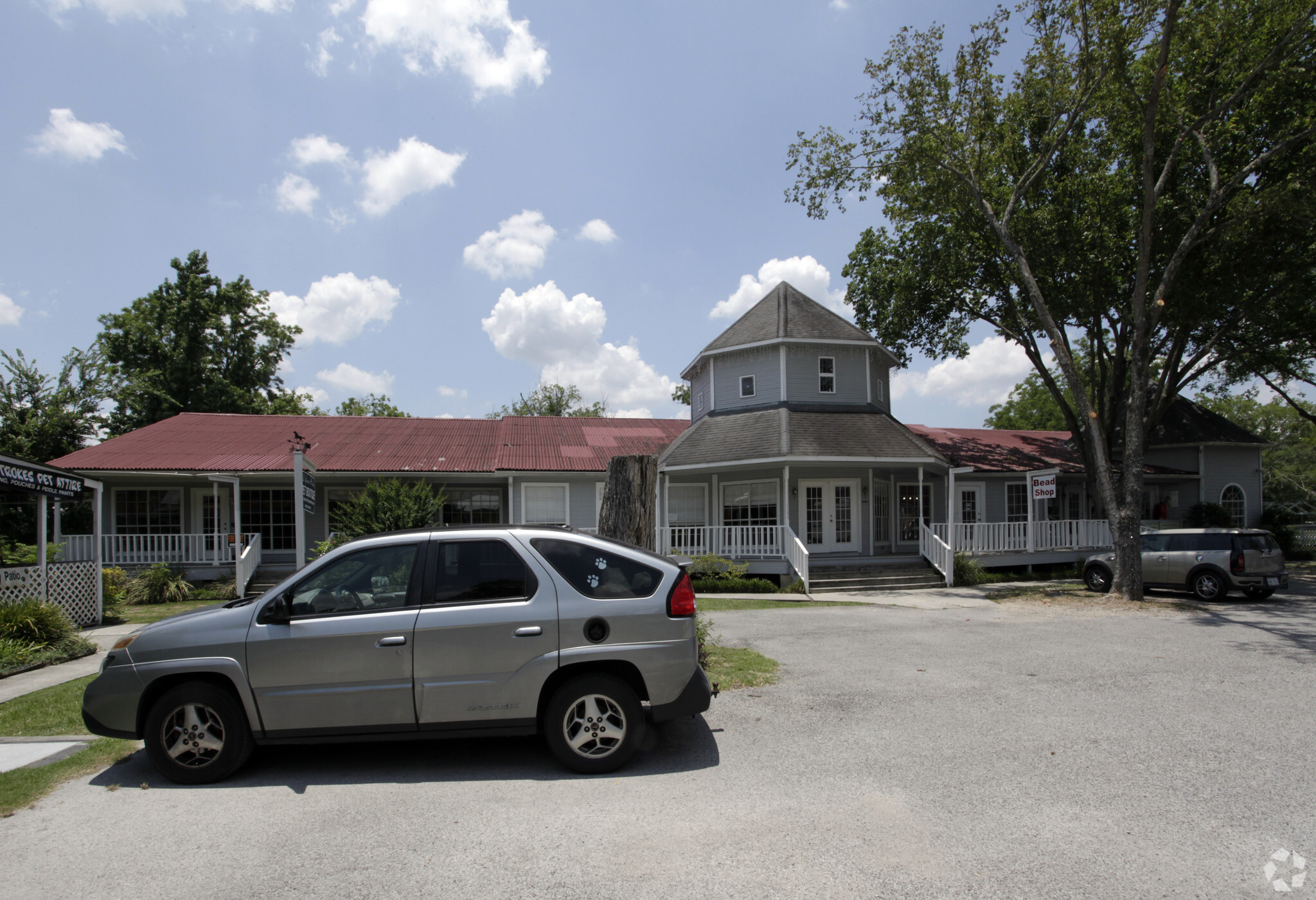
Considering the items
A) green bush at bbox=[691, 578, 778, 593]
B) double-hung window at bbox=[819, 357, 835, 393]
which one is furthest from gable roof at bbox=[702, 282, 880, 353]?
green bush at bbox=[691, 578, 778, 593]

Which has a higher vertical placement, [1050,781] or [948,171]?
[948,171]

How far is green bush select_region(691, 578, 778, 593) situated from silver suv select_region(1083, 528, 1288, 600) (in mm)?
7924

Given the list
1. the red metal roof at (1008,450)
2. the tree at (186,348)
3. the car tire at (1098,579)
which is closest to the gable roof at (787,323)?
the red metal roof at (1008,450)

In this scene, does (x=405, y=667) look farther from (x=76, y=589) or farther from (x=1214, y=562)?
(x=1214, y=562)

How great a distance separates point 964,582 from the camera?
18578mm

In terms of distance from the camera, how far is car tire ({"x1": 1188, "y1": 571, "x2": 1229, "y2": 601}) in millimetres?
14727

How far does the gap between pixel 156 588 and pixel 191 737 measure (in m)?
15.1

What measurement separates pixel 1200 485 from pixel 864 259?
14.7 meters

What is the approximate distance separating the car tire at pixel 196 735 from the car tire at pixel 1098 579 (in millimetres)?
17649

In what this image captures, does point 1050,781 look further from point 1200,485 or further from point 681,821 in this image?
point 1200,485

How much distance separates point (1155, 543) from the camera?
16062mm

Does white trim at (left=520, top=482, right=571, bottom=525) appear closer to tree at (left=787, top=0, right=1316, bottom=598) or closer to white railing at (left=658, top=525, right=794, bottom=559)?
white railing at (left=658, top=525, right=794, bottom=559)

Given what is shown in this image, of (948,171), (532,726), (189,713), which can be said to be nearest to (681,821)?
(532,726)

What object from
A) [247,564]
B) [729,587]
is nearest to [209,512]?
[247,564]
